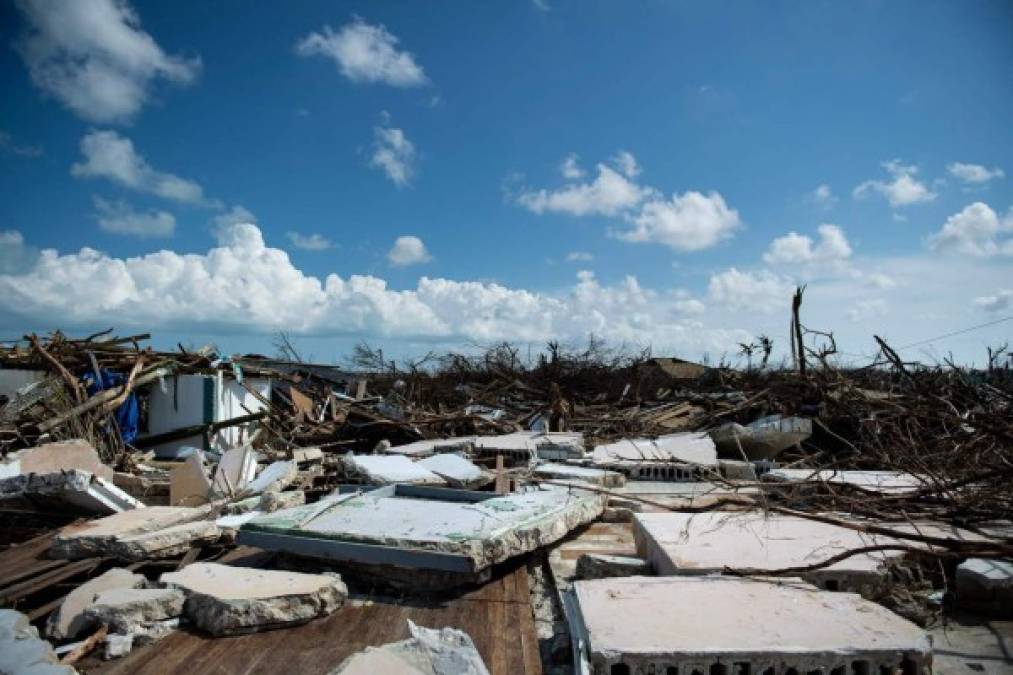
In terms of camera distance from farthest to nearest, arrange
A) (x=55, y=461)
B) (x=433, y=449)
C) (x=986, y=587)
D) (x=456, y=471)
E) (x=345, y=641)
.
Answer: (x=433, y=449), (x=55, y=461), (x=456, y=471), (x=986, y=587), (x=345, y=641)

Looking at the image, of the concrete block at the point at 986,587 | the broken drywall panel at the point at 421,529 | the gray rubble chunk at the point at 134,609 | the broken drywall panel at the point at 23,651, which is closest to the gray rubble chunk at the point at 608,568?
the broken drywall panel at the point at 421,529

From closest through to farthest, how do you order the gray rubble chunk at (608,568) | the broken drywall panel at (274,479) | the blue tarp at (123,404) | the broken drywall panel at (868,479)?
the gray rubble chunk at (608,568)
the broken drywall panel at (868,479)
the broken drywall panel at (274,479)
the blue tarp at (123,404)

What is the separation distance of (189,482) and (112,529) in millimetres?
2000

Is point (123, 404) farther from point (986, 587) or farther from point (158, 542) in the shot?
point (986, 587)

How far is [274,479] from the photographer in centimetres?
586

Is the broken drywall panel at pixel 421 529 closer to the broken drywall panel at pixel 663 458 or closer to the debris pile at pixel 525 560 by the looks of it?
the debris pile at pixel 525 560

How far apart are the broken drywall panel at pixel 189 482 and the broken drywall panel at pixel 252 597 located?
3.17m

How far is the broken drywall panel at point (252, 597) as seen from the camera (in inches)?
100.0

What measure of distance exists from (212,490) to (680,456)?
5273 millimetres

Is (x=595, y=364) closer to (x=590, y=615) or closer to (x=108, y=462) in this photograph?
(x=108, y=462)

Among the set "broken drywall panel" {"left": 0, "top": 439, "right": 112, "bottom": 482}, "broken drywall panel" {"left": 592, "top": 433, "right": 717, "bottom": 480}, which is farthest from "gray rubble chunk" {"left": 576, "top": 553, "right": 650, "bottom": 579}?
"broken drywall panel" {"left": 0, "top": 439, "right": 112, "bottom": 482}

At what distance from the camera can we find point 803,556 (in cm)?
296

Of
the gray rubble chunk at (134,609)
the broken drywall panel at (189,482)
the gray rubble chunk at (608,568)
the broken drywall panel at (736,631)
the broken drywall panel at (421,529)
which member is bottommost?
the broken drywall panel at (189,482)

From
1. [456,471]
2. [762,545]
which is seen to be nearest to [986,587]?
[762,545]
